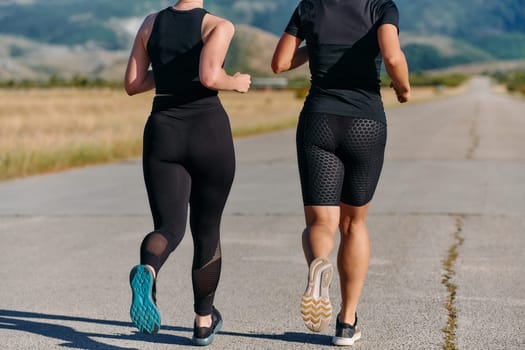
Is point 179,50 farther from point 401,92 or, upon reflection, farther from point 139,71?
point 401,92

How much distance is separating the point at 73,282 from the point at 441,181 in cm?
833

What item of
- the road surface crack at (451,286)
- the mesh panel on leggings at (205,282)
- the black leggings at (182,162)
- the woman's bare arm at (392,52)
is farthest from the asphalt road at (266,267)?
the woman's bare arm at (392,52)

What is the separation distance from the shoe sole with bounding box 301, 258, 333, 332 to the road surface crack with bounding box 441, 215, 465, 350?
0.90 metres

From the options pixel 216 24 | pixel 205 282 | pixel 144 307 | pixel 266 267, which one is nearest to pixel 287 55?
pixel 216 24

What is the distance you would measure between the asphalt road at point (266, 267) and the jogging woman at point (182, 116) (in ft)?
2.67

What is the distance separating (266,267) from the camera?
24.8ft

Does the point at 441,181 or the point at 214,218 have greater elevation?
the point at 214,218

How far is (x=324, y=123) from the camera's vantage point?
471 cm

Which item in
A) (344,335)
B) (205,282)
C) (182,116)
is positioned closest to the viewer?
(182,116)

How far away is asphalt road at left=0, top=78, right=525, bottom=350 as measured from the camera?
5.34 m

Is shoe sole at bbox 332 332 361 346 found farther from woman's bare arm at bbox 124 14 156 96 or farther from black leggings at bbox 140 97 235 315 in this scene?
woman's bare arm at bbox 124 14 156 96

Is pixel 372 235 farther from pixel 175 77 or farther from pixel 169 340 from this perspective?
pixel 175 77

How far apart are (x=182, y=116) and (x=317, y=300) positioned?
108 cm

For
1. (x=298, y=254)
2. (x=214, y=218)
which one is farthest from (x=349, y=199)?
(x=298, y=254)
